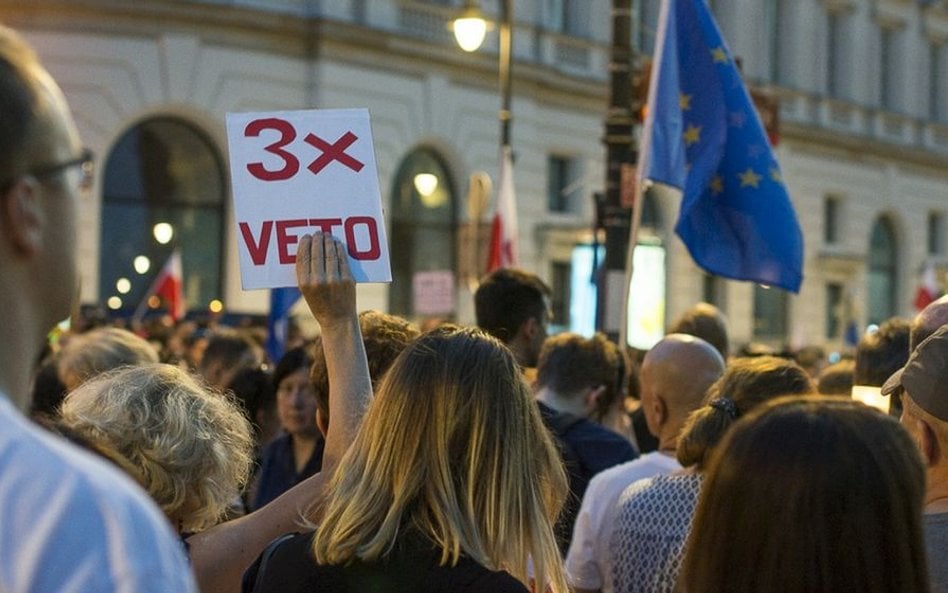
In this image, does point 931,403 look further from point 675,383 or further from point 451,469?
point 675,383

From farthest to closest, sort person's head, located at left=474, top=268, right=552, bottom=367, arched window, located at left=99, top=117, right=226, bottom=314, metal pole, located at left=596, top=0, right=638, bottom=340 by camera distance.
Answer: arched window, located at left=99, top=117, right=226, bottom=314 < metal pole, located at left=596, top=0, right=638, bottom=340 < person's head, located at left=474, top=268, right=552, bottom=367

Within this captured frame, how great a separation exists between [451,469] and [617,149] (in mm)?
8690

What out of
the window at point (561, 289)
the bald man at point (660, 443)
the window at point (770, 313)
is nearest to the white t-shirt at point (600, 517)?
the bald man at point (660, 443)

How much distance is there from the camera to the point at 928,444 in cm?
372

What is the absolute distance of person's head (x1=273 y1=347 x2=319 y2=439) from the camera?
694 cm

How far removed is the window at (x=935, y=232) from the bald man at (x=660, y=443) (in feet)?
129

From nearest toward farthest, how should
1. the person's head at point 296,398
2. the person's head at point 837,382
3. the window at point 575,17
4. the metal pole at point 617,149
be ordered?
the person's head at point 296,398, the person's head at point 837,382, the metal pole at point 617,149, the window at point 575,17

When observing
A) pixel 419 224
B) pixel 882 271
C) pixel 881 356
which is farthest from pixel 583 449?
pixel 882 271

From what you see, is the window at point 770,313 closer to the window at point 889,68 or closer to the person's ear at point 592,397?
the window at point 889,68

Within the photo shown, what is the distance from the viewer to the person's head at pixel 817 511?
2410mm

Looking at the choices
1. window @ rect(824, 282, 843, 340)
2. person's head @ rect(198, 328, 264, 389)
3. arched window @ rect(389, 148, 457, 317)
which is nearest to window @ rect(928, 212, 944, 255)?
window @ rect(824, 282, 843, 340)

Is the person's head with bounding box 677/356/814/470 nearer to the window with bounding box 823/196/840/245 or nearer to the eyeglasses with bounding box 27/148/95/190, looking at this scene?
the eyeglasses with bounding box 27/148/95/190

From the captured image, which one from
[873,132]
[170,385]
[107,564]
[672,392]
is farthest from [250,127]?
[873,132]

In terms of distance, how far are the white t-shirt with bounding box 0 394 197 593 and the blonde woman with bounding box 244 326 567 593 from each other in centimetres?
144
